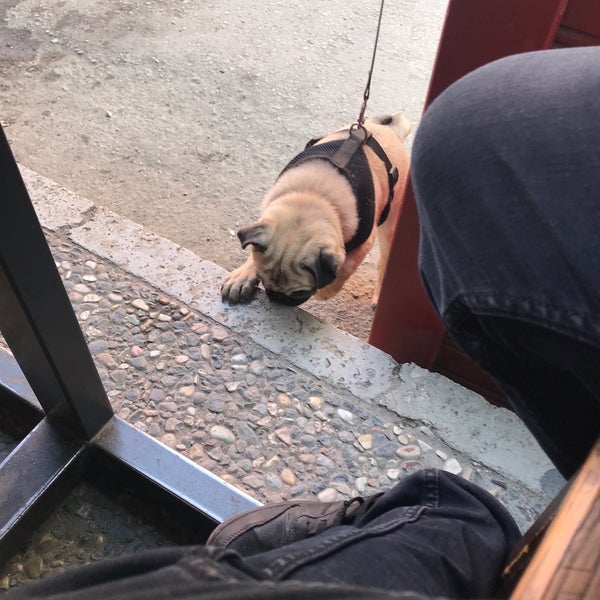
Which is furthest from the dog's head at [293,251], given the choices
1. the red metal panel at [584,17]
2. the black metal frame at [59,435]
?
the red metal panel at [584,17]

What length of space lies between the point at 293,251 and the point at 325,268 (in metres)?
0.16

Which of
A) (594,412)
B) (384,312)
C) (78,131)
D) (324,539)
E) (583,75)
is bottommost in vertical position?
(78,131)

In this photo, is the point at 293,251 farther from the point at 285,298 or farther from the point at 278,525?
the point at 278,525

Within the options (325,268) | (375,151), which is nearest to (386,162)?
(375,151)

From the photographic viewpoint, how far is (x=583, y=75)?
628mm

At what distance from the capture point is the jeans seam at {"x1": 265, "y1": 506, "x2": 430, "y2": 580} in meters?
0.61

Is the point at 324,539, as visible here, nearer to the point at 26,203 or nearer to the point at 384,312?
the point at 26,203

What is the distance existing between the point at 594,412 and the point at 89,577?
0.54m

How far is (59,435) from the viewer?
1562mm

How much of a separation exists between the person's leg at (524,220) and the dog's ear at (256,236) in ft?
6.07

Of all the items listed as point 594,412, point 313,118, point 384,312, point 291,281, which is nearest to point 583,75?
point 594,412

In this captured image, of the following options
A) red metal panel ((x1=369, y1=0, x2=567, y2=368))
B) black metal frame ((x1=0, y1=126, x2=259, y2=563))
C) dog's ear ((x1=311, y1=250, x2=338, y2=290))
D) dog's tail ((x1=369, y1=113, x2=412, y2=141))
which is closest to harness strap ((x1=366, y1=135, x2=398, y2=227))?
dog's tail ((x1=369, y1=113, x2=412, y2=141))

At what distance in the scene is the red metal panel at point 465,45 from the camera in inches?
55.8

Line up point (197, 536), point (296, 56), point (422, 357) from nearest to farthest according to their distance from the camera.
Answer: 1. point (197, 536)
2. point (422, 357)
3. point (296, 56)
